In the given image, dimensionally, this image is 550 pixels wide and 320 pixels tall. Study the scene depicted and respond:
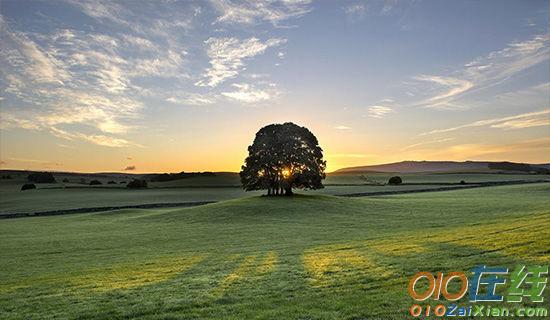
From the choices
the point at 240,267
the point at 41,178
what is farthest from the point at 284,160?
the point at 41,178

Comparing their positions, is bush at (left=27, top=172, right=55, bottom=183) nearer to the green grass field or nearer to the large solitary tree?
the large solitary tree

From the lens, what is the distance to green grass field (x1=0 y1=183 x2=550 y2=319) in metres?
12.5

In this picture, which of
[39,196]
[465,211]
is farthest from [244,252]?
[39,196]

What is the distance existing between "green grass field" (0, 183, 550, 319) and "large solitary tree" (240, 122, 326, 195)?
2469cm

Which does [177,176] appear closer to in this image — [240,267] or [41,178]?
[41,178]

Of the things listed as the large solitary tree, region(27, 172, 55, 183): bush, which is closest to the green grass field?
the large solitary tree

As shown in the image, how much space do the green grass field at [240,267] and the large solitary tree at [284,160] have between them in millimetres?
24692

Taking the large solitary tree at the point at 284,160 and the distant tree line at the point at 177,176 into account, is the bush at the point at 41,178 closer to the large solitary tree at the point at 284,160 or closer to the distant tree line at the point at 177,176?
the distant tree line at the point at 177,176

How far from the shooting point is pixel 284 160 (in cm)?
6234

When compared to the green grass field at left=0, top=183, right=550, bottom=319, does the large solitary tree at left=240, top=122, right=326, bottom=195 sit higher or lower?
higher

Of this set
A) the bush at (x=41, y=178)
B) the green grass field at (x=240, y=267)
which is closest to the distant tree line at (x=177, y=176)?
the bush at (x=41, y=178)

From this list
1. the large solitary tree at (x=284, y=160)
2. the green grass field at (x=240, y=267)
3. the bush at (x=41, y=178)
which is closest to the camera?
the green grass field at (x=240, y=267)

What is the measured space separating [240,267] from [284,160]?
43906 mm

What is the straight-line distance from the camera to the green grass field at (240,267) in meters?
12.5
